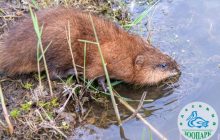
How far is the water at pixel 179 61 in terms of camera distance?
179 inches

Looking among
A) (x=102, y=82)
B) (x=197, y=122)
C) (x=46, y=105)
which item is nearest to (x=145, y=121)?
(x=197, y=122)

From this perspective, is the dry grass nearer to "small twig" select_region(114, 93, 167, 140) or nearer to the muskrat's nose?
"small twig" select_region(114, 93, 167, 140)

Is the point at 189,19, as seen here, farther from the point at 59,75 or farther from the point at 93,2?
the point at 59,75

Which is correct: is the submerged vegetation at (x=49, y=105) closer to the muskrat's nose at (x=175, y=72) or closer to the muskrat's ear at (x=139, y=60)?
the muskrat's ear at (x=139, y=60)

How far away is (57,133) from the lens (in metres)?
4.33

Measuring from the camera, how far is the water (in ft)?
14.9

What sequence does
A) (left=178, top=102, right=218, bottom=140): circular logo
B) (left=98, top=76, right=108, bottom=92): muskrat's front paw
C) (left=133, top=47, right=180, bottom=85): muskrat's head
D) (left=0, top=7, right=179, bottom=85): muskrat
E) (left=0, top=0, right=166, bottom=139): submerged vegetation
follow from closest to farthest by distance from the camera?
(left=0, top=0, right=166, bottom=139): submerged vegetation < (left=178, top=102, right=218, bottom=140): circular logo < (left=0, top=7, right=179, bottom=85): muskrat < (left=98, top=76, right=108, bottom=92): muskrat's front paw < (left=133, top=47, right=180, bottom=85): muskrat's head

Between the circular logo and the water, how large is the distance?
58 mm

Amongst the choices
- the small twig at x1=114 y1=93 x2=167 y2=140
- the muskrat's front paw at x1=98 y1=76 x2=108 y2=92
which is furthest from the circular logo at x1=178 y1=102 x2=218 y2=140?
the muskrat's front paw at x1=98 y1=76 x2=108 y2=92

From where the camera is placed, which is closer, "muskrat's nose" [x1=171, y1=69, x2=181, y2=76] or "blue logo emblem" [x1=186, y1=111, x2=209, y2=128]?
"blue logo emblem" [x1=186, y1=111, x2=209, y2=128]

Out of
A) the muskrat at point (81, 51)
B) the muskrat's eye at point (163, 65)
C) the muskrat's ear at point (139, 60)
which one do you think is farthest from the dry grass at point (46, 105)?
the muskrat's eye at point (163, 65)

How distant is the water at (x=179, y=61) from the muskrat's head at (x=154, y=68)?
104 mm

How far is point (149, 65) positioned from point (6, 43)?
1.58m

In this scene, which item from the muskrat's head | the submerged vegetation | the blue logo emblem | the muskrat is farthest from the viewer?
the muskrat's head
